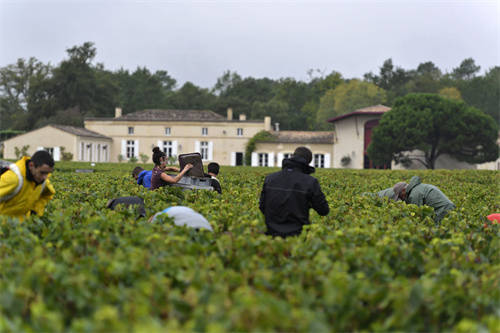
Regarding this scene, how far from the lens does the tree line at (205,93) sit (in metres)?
77.4

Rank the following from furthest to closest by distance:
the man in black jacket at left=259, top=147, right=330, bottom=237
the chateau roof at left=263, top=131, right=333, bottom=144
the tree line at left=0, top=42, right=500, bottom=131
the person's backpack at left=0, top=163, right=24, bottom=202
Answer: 1. the tree line at left=0, top=42, right=500, bottom=131
2. the chateau roof at left=263, top=131, right=333, bottom=144
3. the man in black jacket at left=259, top=147, right=330, bottom=237
4. the person's backpack at left=0, top=163, right=24, bottom=202

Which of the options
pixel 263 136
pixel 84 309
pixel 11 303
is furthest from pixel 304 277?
pixel 263 136

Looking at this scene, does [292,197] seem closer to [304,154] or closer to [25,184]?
[304,154]

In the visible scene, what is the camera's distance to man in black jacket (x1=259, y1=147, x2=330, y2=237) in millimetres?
6281

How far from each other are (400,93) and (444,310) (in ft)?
295

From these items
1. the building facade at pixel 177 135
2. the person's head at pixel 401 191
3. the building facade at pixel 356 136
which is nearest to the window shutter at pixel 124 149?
the building facade at pixel 177 135

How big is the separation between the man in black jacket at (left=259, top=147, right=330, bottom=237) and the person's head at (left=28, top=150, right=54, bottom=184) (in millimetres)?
2597

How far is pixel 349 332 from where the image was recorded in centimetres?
346

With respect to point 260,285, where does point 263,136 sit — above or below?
above

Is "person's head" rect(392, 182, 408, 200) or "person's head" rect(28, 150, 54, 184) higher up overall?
"person's head" rect(28, 150, 54, 184)

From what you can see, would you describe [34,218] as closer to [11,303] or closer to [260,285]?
[11,303]

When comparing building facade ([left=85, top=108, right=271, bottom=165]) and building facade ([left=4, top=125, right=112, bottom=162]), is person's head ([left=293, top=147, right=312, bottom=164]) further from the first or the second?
building facade ([left=85, top=108, right=271, bottom=165])

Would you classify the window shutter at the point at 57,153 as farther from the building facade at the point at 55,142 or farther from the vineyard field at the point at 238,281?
the vineyard field at the point at 238,281

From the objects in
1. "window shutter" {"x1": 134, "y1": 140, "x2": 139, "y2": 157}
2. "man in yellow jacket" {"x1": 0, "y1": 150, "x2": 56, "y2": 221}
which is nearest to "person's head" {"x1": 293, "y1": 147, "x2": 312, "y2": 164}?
"man in yellow jacket" {"x1": 0, "y1": 150, "x2": 56, "y2": 221}
